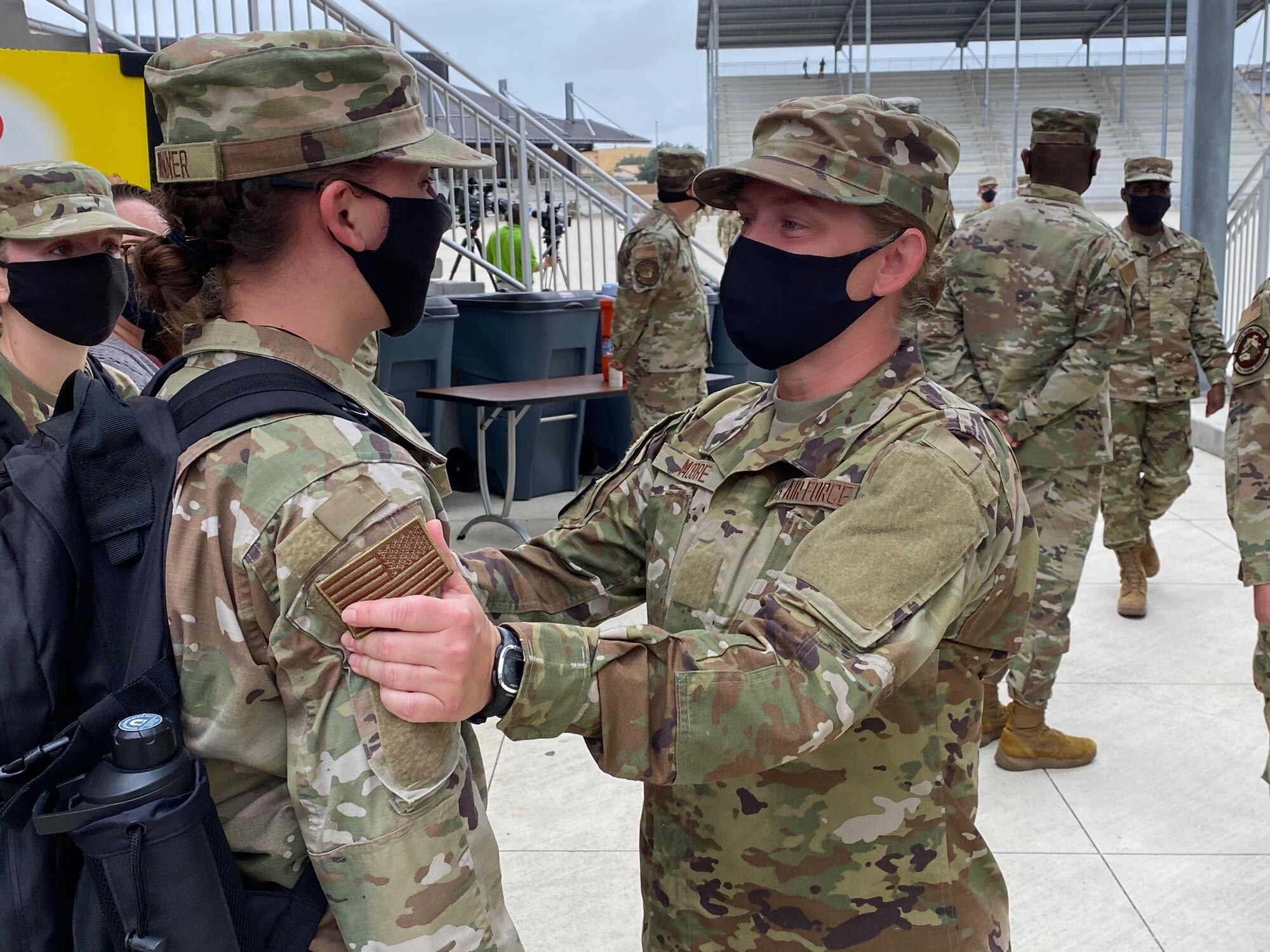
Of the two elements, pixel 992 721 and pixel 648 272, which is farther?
pixel 648 272

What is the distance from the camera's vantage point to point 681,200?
6426 mm

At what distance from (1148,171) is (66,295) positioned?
4843 millimetres

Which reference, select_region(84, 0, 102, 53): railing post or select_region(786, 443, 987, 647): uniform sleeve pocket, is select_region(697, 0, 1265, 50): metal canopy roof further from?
select_region(786, 443, 987, 647): uniform sleeve pocket

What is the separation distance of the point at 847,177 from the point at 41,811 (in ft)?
4.00

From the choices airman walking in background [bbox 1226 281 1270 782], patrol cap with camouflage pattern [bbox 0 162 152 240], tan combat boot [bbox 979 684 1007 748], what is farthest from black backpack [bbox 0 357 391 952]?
tan combat boot [bbox 979 684 1007 748]

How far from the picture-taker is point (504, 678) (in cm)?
119

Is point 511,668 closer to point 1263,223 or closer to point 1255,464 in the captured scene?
point 1255,464

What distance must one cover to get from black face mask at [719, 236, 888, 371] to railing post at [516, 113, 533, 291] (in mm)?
7804

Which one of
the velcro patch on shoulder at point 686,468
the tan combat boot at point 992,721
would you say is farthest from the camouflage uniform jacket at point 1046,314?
the velcro patch on shoulder at point 686,468

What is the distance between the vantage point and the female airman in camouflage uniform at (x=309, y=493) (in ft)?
3.55

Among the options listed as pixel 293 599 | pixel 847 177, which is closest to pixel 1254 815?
pixel 847 177

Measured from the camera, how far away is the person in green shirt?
30.8ft

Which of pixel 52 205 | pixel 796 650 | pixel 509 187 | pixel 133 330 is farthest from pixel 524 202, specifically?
pixel 796 650

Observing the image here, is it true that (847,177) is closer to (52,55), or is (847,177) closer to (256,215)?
(256,215)
